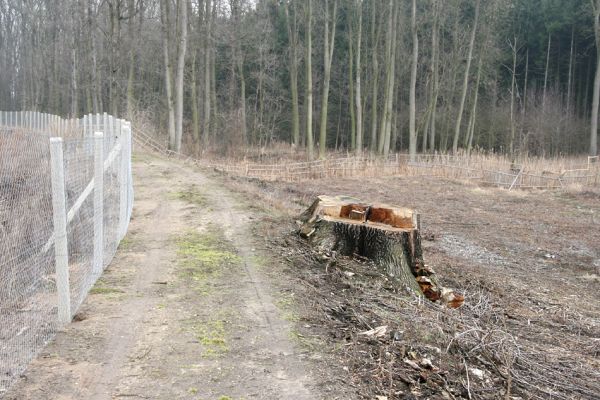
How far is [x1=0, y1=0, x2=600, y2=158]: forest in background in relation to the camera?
3419 cm

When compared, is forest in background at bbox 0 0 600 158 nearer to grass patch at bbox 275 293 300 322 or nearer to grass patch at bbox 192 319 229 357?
grass patch at bbox 275 293 300 322

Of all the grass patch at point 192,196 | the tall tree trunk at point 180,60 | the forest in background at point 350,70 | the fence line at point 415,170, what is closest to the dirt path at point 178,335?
the grass patch at point 192,196

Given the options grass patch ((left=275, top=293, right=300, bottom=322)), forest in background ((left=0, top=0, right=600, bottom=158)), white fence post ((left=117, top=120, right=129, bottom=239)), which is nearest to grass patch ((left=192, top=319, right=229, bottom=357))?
grass patch ((left=275, top=293, right=300, bottom=322))

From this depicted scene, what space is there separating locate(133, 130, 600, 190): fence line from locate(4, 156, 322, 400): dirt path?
15.3 meters

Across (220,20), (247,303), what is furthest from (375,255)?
(220,20)

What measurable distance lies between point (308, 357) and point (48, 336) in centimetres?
209

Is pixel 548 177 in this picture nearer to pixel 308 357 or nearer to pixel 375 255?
pixel 375 255

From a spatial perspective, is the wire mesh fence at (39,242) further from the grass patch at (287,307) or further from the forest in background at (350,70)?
the forest in background at (350,70)

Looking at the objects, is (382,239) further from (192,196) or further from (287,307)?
(192,196)

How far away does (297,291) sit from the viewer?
605 cm

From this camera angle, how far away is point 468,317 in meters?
6.16

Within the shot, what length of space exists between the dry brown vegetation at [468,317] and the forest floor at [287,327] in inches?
0.8

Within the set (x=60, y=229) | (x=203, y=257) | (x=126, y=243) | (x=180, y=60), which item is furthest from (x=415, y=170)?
(x=60, y=229)

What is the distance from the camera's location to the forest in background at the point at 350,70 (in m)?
34.2
